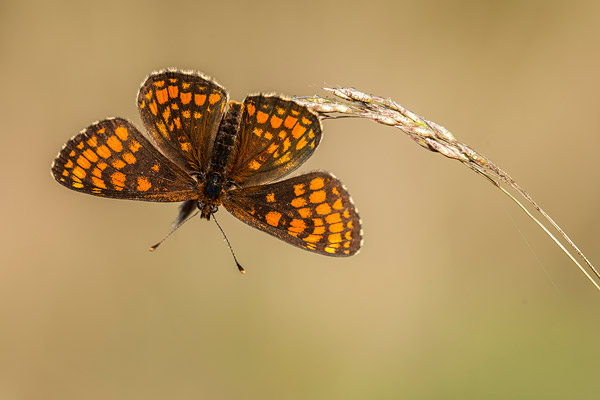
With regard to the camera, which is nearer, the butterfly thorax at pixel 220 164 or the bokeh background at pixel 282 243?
the butterfly thorax at pixel 220 164

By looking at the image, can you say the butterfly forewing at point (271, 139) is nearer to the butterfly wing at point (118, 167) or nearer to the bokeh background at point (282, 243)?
the butterfly wing at point (118, 167)

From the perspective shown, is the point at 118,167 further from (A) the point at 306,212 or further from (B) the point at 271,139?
(A) the point at 306,212

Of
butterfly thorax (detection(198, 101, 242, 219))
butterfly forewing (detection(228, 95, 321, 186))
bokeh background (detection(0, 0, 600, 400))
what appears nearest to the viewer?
Answer: butterfly forewing (detection(228, 95, 321, 186))

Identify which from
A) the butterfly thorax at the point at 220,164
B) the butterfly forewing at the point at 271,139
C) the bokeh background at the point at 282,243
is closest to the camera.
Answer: the butterfly forewing at the point at 271,139

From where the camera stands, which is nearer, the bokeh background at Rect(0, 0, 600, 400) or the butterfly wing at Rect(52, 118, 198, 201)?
the butterfly wing at Rect(52, 118, 198, 201)

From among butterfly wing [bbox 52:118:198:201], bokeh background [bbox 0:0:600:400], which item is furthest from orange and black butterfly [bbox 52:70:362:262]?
bokeh background [bbox 0:0:600:400]

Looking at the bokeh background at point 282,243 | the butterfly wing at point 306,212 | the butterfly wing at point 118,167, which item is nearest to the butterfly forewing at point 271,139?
the butterfly wing at point 306,212

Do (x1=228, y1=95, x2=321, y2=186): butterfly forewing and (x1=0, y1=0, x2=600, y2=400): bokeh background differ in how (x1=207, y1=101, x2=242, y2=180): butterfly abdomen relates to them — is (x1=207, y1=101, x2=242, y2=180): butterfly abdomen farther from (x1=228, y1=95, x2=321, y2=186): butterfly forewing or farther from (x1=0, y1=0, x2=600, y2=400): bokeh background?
(x1=0, y1=0, x2=600, y2=400): bokeh background
